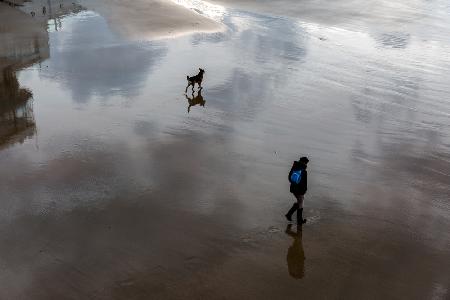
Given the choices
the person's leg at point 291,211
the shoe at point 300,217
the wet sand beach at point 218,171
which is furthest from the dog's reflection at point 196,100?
the shoe at point 300,217

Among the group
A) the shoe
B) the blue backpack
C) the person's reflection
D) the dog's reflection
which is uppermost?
the blue backpack

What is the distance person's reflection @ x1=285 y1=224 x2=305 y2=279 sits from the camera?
830 cm

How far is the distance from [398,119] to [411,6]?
92.6 feet

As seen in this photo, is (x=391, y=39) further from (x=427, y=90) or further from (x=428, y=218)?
(x=428, y=218)

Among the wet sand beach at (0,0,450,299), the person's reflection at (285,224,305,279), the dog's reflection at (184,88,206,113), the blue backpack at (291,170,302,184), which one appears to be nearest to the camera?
the wet sand beach at (0,0,450,299)

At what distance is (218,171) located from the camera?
1160 cm

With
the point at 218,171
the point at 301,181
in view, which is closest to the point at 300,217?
the point at 301,181

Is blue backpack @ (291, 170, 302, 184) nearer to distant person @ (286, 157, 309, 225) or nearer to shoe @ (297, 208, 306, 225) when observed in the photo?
distant person @ (286, 157, 309, 225)

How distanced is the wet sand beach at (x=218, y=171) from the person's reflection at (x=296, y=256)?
35 mm

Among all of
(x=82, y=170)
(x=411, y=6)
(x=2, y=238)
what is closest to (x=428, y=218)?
(x=82, y=170)

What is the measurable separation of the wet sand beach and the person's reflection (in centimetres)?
3

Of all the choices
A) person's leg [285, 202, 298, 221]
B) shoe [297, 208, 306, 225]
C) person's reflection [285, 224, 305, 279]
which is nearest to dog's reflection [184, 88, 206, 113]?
person's leg [285, 202, 298, 221]

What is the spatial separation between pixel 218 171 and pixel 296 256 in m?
3.58

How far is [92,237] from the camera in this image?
889cm
